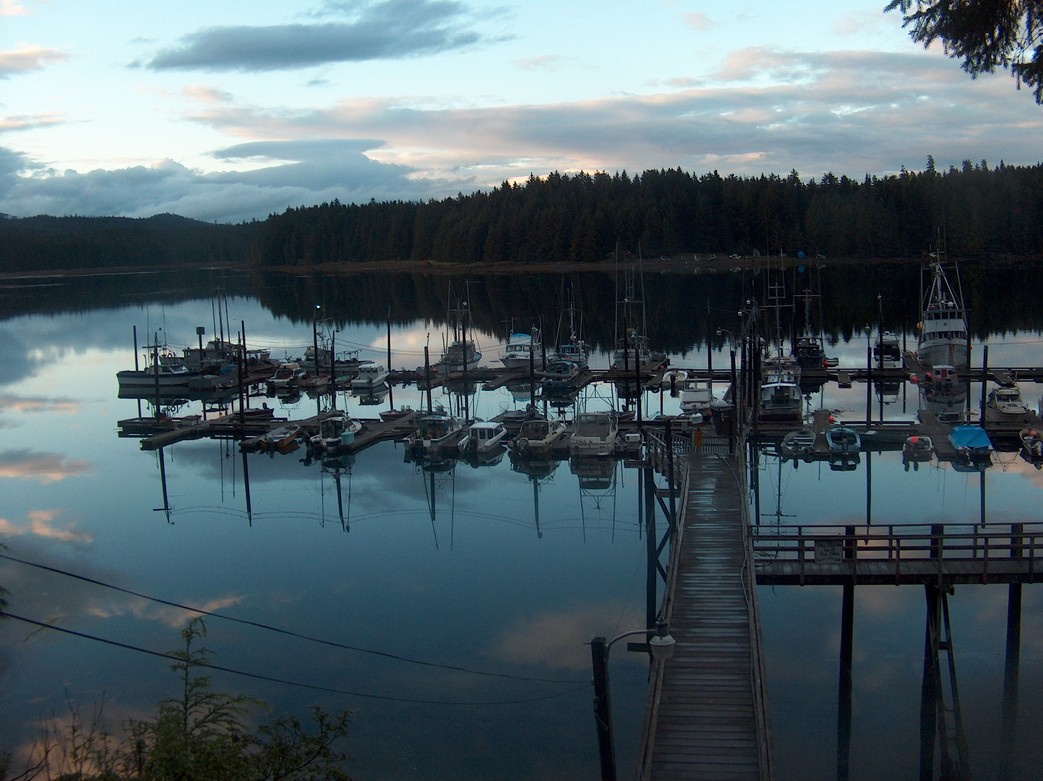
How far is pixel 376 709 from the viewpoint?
21203 millimetres

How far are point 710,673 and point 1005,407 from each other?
108 feet

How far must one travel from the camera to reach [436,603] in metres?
26.6

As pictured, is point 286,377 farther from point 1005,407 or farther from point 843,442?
point 1005,407

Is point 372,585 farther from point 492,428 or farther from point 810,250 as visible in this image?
point 810,250

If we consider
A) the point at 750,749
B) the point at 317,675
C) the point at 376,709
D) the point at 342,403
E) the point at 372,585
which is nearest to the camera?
the point at 750,749

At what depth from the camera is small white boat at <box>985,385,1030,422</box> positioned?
4316 cm

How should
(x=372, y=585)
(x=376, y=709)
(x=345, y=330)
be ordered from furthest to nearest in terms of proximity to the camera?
(x=345, y=330) → (x=372, y=585) → (x=376, y=709)

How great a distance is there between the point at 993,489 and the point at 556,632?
63.7 feet

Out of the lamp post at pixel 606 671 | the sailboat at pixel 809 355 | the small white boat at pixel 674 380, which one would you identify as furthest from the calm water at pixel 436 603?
the sailboat at pixel 809 355

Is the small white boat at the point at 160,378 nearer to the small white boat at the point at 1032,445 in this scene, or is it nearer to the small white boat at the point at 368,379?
the small white boat at the point at 368,379

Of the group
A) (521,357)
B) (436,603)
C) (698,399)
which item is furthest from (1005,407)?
(521,357)

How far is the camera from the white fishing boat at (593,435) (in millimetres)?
40844

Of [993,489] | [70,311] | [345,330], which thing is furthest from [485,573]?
[70,311]

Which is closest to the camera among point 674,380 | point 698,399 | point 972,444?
point 972,444
